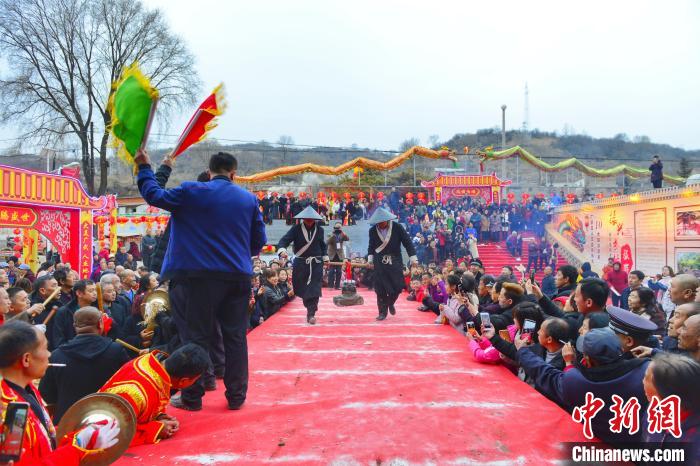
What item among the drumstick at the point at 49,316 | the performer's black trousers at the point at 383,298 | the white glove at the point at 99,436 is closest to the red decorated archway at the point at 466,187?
the performer's black trousers at the point at 383,298

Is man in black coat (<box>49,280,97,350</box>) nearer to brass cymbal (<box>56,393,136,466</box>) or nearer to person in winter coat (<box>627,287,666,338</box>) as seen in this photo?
brass cymbal (<box>56,393,136,466</box>)

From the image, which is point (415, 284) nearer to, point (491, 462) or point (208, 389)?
point (208, 389)

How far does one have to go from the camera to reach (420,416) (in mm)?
3307

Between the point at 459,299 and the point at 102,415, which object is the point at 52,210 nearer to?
the point at 459,299

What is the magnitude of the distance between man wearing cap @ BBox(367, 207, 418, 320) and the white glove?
18.2 feet

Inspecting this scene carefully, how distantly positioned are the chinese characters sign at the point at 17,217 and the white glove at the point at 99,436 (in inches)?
435

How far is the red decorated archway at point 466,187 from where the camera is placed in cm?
2716

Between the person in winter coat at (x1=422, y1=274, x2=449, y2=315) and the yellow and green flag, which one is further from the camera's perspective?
the person in winter coat at (x1=422, y1=274, x2=449, y2=315)

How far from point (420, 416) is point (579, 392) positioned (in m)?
0.98

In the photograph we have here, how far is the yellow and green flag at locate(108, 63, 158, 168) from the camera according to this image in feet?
12.0

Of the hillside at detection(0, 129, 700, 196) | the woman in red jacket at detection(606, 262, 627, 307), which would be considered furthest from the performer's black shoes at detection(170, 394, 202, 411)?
the hillside at detection(0, 129, 700, 196)

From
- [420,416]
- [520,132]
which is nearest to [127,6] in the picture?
[420,416]

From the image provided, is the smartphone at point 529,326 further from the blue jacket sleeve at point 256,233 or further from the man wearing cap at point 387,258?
the man wearing cap at point 387,258

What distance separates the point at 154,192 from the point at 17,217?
413 inches
